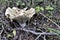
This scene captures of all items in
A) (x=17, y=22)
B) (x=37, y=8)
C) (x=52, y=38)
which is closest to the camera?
(x=52, y=38)

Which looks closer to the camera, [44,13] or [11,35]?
[11,35]

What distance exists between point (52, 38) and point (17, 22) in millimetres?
708

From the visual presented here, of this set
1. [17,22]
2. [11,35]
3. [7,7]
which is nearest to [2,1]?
[7,7]

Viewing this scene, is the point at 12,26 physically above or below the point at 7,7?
below

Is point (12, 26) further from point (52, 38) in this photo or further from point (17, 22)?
point (52, 38)

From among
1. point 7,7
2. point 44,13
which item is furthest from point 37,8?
point 7,7

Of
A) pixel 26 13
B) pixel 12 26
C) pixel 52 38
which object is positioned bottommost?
pixel 52 38

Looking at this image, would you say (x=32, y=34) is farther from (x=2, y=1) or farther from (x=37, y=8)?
(x=2, y=1)

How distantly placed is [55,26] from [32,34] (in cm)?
A: 48

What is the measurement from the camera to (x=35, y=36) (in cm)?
261

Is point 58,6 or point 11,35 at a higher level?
point 58,6

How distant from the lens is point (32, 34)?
104 inches

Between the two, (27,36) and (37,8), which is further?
(37,8)

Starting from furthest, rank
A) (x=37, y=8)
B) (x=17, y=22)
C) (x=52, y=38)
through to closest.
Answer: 1. (x=37, y=8)
2. (x=17, y=22)
3. (x=52, y=38)
